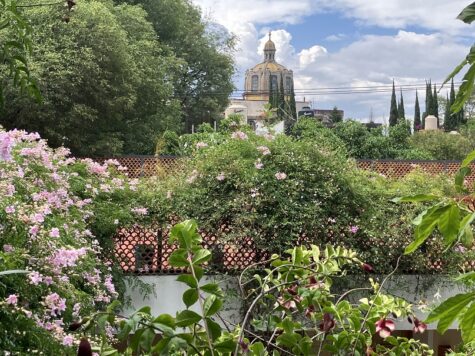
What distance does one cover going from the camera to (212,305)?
872 mm

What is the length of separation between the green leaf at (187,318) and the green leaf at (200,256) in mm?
94

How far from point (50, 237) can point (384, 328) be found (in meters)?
1.61

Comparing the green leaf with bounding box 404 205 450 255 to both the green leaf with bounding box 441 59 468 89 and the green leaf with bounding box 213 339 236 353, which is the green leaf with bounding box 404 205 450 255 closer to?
the green leaf with bounding box 441 59 468 89

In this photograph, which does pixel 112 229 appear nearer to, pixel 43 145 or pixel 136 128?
pixel 43 145

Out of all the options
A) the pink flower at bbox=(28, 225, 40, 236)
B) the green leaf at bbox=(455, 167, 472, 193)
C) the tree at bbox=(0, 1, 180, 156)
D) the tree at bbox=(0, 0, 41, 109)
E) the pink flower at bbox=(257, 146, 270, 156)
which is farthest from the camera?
the tree at bbox=(0, 1, 180, 156)

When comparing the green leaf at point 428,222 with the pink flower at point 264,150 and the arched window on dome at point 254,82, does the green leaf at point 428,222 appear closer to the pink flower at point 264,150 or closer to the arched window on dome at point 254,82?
the pink flower at point 264,150

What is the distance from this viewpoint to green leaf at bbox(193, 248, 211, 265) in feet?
2.99

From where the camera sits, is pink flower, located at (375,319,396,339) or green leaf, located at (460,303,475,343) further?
pink flower, located at (375,319,396,339)

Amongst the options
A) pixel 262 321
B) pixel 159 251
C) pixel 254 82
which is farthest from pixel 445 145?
pixel 254 82

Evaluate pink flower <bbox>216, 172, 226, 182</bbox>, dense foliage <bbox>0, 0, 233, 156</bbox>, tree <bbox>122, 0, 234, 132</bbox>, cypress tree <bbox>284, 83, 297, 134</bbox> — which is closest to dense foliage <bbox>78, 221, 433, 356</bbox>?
pink flower <bbox>216, 172, 226, 182</bbox>

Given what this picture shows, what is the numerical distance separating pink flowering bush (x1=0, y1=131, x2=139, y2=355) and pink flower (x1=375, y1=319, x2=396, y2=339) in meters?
0.91

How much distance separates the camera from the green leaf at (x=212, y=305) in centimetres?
87

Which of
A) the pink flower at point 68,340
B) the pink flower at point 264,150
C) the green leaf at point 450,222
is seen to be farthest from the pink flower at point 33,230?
the pink flower at point 264,150

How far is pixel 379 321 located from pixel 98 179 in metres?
3.24
